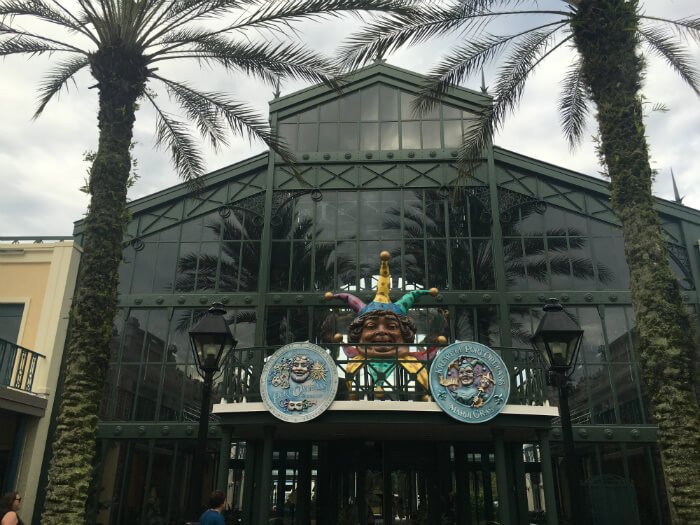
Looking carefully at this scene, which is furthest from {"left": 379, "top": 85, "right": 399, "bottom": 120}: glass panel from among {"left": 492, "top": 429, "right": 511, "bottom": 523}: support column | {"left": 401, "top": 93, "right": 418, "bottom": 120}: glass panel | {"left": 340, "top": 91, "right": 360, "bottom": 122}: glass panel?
{"left": 492, "top": 429, "right": 511, "bottom": 523}: support column

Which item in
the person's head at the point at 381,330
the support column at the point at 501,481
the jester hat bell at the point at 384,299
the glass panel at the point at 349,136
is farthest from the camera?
the glass panel at the point at 349,136

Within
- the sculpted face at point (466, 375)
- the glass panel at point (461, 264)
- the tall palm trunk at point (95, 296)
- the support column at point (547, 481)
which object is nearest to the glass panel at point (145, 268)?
the tall palm trunk at point (95, 296)

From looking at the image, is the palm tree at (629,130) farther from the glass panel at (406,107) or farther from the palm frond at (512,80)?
the glass panel at (406,107)

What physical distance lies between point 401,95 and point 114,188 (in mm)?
11219

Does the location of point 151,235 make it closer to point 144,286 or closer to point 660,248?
point 144,286

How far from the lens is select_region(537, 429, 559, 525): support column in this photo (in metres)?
12.4

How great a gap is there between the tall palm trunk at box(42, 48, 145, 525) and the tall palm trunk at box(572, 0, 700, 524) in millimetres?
8207

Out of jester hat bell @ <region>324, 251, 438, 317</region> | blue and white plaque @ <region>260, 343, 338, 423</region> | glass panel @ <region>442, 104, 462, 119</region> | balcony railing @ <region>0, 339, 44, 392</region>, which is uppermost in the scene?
glass panel @ <region>442, 104, 462, 119</region>

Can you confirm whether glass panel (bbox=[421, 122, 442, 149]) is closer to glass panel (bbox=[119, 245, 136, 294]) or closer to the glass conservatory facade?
the glass conservatory facade

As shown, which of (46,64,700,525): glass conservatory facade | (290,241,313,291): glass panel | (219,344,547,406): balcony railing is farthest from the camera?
(290,241,313,291): glass panel

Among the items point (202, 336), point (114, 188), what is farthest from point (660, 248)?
point (114, 188)

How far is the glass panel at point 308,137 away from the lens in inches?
755

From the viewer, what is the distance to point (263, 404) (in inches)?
498

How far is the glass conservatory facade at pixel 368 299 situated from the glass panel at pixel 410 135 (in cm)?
6
